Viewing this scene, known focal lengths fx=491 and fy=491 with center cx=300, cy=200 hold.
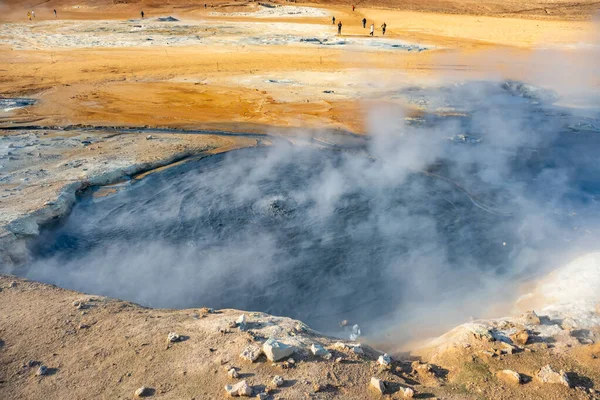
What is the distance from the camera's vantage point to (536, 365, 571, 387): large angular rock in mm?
4102

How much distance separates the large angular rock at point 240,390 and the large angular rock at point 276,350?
0.41m

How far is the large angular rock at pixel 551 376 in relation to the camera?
4.10 meters

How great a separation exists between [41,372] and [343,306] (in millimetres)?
3254

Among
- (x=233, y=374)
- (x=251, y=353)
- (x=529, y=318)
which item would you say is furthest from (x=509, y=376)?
(x=233, y=374)

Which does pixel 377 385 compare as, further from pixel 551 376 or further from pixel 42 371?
pixel 42 371

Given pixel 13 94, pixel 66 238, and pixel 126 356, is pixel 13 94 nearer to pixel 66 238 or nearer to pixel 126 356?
pixel 66 238

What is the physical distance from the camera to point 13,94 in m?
14.5

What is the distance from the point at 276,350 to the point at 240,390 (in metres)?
0.51

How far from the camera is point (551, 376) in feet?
13.6

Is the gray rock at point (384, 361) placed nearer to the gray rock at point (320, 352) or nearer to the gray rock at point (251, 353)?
the gray rock at point (320, 352)

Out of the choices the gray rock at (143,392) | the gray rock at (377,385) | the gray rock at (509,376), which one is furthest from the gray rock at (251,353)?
the gray rock at (509,376)

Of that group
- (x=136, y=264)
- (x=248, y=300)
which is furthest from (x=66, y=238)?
(x=248, y=300)

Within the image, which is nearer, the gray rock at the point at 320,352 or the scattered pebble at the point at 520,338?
the gray rock at the point at 320,352

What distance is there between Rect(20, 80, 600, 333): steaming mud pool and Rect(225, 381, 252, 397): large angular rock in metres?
1.91
